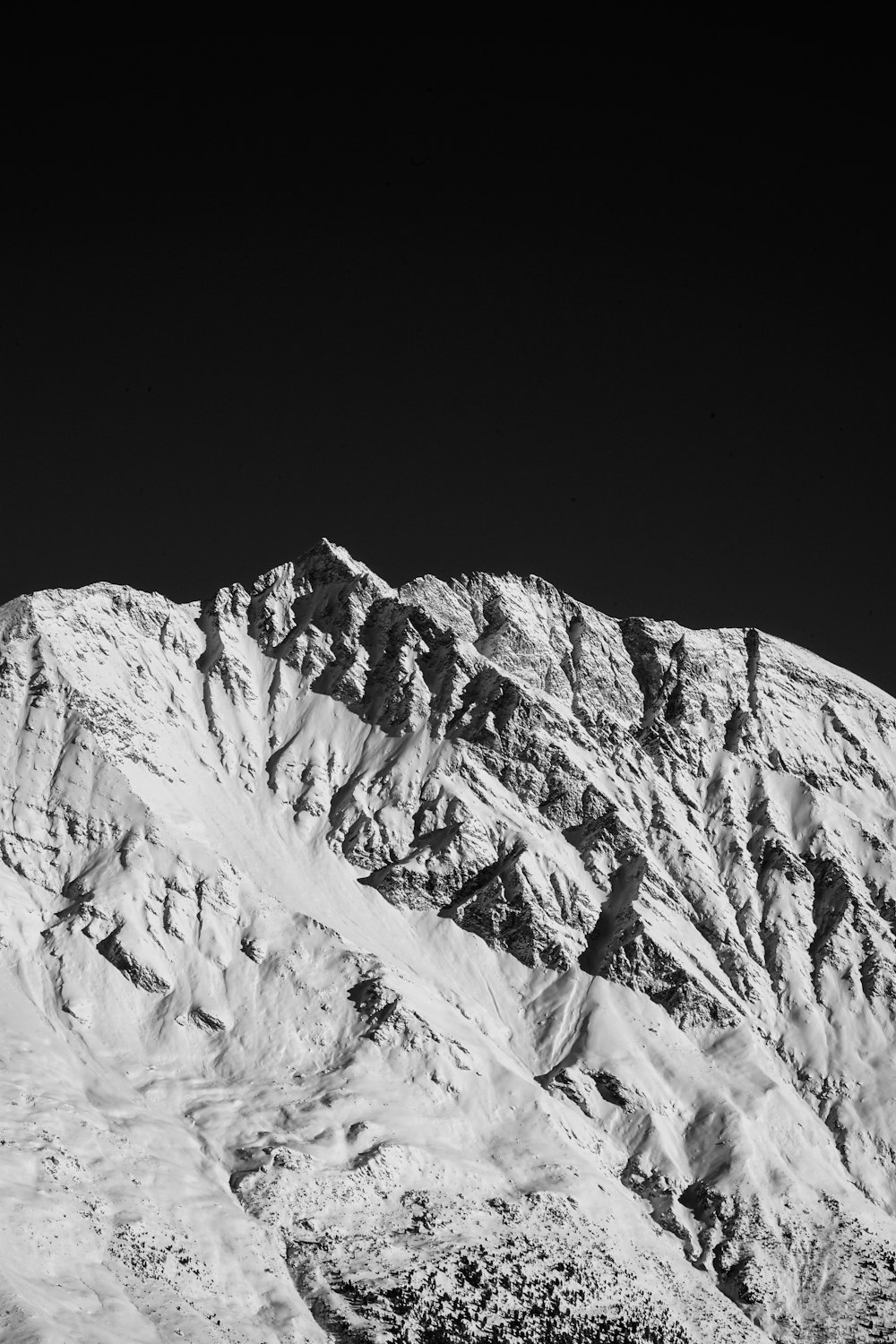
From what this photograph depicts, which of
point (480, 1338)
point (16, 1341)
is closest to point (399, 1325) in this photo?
point (480, 1338)

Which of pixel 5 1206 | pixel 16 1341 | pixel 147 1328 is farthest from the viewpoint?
pixel 5 1206

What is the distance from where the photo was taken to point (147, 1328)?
182m

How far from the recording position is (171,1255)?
652 feet

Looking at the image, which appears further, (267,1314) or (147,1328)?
(267,1314)

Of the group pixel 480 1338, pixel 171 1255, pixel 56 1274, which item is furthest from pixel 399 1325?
pixel 56 1274

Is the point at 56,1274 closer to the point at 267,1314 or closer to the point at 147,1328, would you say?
the point at 147,1328

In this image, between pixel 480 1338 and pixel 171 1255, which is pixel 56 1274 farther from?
pixel 480 1338

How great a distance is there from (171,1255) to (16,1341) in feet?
129

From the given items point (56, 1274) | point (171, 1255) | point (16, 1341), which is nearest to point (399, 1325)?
point (171, 1255)

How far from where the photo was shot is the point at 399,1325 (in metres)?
198

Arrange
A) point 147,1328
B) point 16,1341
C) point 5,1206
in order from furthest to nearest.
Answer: point 5,1206 < point 147,1328 < point 16,1341

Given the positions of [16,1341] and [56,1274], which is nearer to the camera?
[16,1341]

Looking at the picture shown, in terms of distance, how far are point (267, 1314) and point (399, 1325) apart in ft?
49.3

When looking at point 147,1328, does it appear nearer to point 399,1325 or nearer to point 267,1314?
point 267,1314
